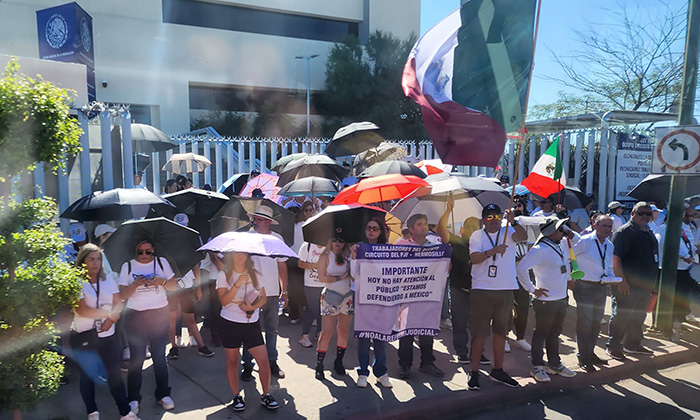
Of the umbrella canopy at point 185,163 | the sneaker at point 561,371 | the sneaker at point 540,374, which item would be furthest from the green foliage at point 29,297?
the umbrella canopy at point 185,163

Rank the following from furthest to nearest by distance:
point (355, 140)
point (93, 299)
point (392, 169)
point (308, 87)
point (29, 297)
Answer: point (308, 87) < point (355, 140) < point (392, 169) < point (93, 299) < point (29, 297)

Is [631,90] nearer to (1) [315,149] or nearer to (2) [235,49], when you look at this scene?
(1) [315,149]

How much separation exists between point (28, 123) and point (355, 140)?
28.1 ft

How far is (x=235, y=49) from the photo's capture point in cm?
3133

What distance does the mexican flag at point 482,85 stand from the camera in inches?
217

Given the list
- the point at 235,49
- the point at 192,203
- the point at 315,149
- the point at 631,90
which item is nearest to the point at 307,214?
the point at 192,203

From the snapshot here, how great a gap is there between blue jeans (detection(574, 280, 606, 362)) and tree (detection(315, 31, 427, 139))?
88.7 feet

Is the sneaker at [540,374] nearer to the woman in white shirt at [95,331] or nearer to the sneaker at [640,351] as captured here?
the sneaker at [640,351]

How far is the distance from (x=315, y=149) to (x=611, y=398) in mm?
9241

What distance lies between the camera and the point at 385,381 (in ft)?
18.5

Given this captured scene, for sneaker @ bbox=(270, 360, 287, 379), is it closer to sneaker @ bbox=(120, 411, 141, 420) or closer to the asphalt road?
sneaker @ bbox=(120, 411, 141, 420)

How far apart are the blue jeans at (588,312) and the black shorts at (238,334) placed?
3.86 metres

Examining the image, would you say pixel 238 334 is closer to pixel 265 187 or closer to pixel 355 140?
pixel 265 187

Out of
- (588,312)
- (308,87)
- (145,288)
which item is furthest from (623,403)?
(308,87)
